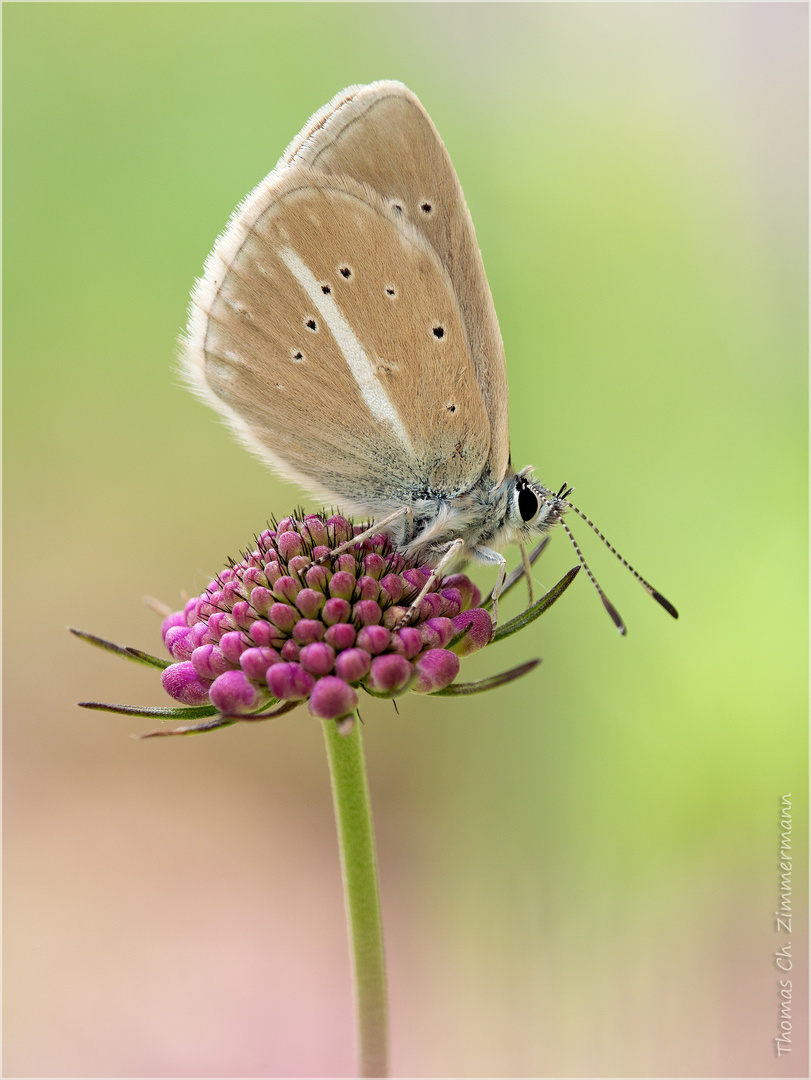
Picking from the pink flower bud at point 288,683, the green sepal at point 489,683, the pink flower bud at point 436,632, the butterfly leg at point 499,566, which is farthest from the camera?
the butterfly leg at point 499,566

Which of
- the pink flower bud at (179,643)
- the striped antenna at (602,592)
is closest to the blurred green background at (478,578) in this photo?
the striped antenna at (602,592)

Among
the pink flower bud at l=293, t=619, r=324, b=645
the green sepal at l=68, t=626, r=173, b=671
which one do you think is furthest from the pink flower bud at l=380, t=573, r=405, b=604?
the green sepal at l=68, t=626, r=173, b=671

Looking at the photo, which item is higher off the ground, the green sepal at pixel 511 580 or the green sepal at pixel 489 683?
the green sepal at pixel 511 580

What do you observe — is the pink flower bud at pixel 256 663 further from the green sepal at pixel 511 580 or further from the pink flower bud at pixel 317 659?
the green sepal at pixel 511 580

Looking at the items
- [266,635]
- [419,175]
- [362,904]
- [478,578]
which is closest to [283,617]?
[266,635]

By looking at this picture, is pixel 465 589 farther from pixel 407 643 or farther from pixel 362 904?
pixel 362 904

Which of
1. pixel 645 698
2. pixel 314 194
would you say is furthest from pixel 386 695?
pixel 645 698
